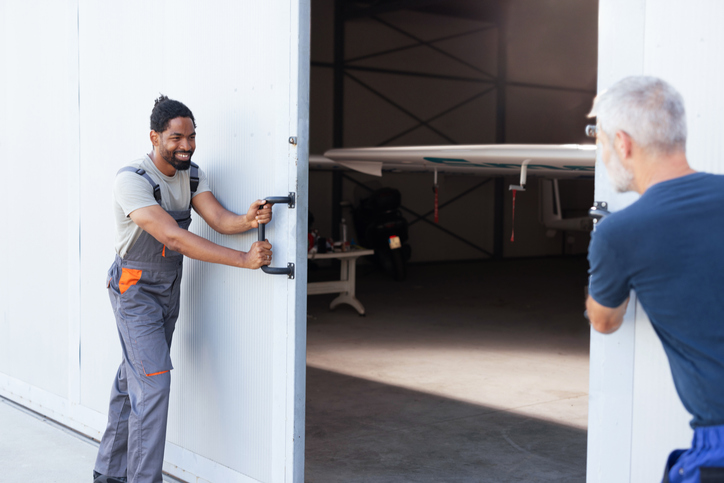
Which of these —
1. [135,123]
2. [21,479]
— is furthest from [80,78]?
[21,479]

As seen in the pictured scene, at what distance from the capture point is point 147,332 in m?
2.83

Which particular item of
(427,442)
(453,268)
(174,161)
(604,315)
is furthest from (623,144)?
(453,268)

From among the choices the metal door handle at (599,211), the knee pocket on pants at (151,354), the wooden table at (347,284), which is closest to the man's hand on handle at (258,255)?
the knee pocket on pants at (151,354)

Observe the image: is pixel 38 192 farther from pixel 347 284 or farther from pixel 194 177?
pixel 347 284

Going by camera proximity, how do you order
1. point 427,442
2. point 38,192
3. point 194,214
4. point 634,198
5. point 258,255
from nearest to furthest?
point 634,198 < point 258,255 < point 194,214 < point 427,442 < point 38,192

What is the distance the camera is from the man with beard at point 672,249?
127 cm

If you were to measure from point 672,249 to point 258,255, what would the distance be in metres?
1.75

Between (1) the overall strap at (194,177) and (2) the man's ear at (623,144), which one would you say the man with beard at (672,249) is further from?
(1) the overall strap at (194,177)

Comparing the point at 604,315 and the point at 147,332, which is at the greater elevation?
the point at 604,315

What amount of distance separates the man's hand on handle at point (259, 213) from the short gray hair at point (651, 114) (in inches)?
64.6

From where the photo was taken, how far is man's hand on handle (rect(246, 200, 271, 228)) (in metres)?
2.70

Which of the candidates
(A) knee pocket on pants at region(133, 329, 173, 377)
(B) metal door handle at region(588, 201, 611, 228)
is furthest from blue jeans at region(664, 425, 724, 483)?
(A) knee pocket on pants at region(133, 329, 173, 377)

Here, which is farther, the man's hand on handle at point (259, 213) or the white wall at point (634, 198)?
the man's hand on handle at point (259, 213)

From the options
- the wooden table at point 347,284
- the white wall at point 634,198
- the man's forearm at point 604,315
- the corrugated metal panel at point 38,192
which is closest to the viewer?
the man's forearm at point 604,315
